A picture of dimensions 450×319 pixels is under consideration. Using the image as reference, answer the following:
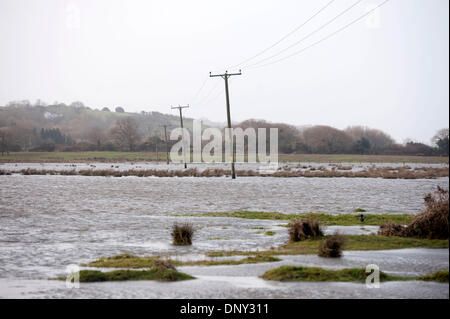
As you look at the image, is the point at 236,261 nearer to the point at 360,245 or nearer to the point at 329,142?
the point at 360,245

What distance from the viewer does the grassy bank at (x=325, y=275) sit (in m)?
12.4

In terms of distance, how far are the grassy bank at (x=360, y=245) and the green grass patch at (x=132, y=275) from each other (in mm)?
3373

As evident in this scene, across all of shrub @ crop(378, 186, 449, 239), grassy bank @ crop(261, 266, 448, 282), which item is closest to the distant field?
shrub @ crop(378, 186, 449, 239)

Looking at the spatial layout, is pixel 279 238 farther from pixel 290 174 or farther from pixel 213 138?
pixel 213 138

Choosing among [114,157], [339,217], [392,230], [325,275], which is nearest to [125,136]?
[114,157]

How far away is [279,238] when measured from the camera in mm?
20172

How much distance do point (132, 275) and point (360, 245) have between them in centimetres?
758

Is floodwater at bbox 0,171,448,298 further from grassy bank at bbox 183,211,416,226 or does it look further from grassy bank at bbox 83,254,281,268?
grassy bank at bbox 183,211,416,226

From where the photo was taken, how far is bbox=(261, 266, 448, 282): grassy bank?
12414 mm

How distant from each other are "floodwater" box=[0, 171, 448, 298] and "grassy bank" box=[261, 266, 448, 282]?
0.40m

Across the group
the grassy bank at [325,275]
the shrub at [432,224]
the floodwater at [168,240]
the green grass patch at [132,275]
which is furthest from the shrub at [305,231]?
the green grass patch at [132,275]
